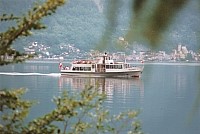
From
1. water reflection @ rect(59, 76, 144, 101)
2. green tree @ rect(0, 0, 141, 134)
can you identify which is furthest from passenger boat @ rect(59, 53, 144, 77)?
green tree @ rect(0, 0, 141, 134)

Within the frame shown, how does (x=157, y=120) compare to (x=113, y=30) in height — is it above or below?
below

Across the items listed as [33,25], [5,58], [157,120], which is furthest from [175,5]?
[157,120]

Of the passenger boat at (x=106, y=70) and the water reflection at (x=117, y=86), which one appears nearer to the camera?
the water reflection at (x=117, y=86)

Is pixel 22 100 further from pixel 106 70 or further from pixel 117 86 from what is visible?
pixel 106 70

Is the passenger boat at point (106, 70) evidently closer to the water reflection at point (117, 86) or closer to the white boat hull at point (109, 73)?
the white boat hull at point (109, 73)

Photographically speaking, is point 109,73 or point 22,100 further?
point 109,73

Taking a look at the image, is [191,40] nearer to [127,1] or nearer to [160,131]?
[127,1]

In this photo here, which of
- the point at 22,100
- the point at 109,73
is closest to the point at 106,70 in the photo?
the point at 109,73

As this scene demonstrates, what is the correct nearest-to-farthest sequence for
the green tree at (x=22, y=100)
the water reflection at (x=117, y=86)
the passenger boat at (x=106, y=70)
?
1. the green tree at (x=22, y=100)
2. the water reflection at (x=117, y=86)
3. the passenger boat at (x=106, y=70)

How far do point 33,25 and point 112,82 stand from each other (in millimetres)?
18646

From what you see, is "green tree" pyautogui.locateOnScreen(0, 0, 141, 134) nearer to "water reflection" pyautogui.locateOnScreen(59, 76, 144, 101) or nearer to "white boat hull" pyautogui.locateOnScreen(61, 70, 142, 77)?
"water reflection" pyautogui.locateOnScreen(59, 76, 144, 101)

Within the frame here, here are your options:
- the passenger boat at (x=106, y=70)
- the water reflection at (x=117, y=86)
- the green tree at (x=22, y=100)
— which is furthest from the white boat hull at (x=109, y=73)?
the green tree at (x=22, y=100)

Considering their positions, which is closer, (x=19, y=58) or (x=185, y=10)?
(x=185, y=10)

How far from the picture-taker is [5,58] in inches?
42.0
